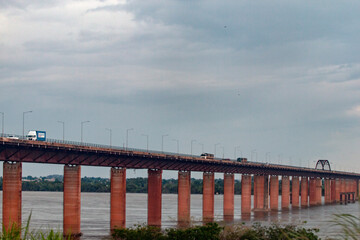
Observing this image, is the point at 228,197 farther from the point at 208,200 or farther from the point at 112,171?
the point at 112,171

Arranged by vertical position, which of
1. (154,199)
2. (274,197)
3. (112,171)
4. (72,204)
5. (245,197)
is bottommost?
(274,197)

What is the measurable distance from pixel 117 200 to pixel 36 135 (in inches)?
791

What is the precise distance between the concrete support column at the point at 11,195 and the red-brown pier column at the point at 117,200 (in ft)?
81.8

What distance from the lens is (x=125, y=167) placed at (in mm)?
109625

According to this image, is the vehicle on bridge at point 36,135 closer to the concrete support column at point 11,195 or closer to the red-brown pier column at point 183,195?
the concrete support column at point 11,195

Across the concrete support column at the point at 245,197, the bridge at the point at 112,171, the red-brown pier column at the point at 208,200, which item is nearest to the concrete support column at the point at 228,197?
the bridge at the point at 112,171

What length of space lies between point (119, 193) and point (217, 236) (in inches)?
1802

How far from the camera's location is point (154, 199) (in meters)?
116

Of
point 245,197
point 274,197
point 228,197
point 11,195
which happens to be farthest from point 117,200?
point 274,197

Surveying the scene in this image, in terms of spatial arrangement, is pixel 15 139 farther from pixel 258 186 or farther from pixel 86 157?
pixel 258 186

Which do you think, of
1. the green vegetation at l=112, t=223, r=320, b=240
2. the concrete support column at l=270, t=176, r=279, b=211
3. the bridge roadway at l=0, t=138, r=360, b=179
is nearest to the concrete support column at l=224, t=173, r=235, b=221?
the bridge roadway at l=0, t=138, r=360, b=179

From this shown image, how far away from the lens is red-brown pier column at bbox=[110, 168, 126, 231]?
10097cm

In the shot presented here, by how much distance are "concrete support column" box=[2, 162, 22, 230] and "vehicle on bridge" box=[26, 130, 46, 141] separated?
11224 mm

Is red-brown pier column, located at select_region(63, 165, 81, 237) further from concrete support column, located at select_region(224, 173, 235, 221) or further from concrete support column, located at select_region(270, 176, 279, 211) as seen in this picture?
concrete support column, located at select_region(270, 176, 279, 211)
